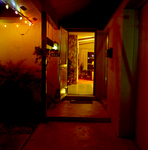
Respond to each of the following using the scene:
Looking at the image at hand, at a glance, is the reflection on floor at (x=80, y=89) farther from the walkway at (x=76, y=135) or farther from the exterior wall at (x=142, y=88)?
the exterior wall at (x=142, y=88)

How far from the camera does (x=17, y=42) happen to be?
16.9ft

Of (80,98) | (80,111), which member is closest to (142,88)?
(80,111)

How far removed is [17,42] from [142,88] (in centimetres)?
427

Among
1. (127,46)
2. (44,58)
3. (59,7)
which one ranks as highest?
(59,7)

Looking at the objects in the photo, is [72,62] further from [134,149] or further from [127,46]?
[134,149]

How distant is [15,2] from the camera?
3482 mm

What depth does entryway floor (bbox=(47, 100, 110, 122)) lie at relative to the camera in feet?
12.7

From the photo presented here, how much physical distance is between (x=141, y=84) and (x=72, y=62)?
5.95 m

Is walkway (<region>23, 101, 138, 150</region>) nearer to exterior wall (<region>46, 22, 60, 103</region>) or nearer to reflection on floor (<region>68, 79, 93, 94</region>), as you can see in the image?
exterior wall (<region>46, 22, 60, 103</region>)

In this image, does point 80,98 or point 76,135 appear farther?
point 80,98

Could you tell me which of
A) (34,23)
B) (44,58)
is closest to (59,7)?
(34,23)

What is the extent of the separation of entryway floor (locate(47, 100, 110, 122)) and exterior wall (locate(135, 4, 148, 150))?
1180mm

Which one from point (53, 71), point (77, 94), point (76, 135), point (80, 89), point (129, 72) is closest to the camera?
point (129, 72)

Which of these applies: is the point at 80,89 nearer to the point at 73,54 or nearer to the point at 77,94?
the point at 77,94
